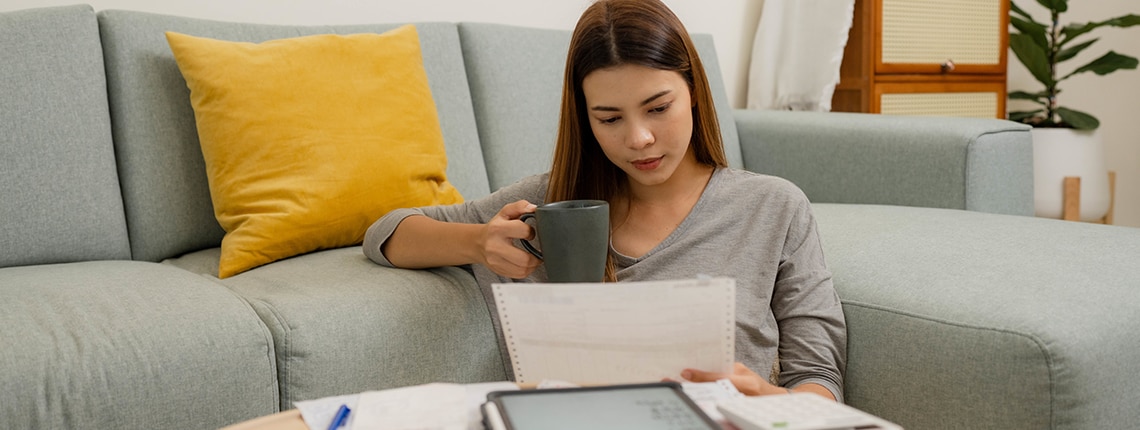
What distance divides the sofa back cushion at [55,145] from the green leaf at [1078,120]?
8.87 feet

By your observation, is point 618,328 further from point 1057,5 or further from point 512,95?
point 1057,5

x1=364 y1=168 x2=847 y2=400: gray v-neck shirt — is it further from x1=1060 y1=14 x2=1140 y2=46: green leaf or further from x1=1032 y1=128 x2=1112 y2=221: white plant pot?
x1=1060 y1=14 x2=1140 y2=46: green leaf

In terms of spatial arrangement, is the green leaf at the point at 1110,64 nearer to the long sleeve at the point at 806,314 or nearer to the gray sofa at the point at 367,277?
the gray sofa at the point at 367,277

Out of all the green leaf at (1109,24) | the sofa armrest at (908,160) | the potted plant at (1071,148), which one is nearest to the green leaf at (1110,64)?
the potted plant at (1071,148)

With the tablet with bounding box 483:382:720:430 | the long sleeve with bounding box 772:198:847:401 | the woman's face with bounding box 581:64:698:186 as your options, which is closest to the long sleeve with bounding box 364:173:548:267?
the woman's face with bounding box 581:64:698:186

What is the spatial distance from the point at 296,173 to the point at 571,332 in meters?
0.91

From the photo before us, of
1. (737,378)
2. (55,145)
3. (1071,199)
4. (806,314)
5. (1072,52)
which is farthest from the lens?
(1072,52)

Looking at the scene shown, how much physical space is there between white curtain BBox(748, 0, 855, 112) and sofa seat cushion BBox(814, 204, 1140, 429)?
1.34 meters

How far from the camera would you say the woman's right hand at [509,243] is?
3.49 ft

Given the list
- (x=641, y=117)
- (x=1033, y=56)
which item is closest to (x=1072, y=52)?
(x=1033, y=56)

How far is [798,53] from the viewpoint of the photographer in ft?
8.96

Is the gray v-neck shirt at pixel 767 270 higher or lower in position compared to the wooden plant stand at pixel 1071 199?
higher

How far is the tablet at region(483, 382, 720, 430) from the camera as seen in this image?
0.66 metres

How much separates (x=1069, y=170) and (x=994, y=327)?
7.13 feet
